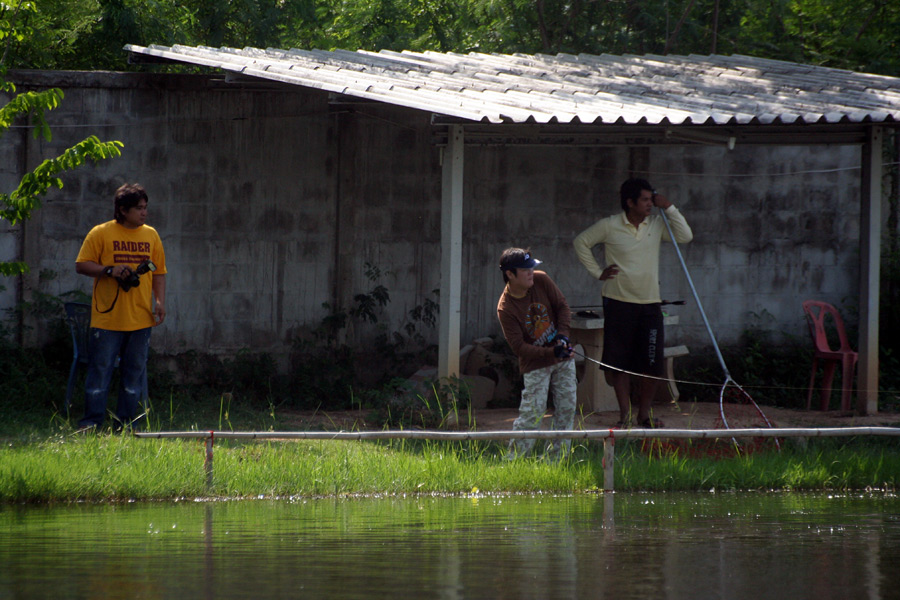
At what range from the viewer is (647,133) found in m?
11.2

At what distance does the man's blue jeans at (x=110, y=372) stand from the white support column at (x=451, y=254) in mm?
2615

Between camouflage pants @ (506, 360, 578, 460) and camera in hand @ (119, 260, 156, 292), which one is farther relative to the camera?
camera in hand @ (119, 260, 156, 292)

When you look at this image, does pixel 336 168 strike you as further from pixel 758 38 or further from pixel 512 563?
pixel 758 38

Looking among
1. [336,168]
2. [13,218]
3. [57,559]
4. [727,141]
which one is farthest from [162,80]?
[57,559]

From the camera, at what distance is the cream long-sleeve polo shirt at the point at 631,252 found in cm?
988

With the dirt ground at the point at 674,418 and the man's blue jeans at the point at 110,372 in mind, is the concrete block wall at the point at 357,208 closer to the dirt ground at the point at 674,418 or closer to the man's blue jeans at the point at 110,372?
the dirt ground at the point at 674,418

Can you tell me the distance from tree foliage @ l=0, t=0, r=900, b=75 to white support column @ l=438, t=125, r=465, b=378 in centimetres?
586

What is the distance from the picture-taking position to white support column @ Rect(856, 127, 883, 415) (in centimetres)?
1055

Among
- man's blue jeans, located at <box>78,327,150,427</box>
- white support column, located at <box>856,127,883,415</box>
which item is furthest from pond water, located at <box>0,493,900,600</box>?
white support column, located at <box>856,127,883,415</box>

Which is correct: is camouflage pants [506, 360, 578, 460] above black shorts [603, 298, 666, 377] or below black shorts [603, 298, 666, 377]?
below

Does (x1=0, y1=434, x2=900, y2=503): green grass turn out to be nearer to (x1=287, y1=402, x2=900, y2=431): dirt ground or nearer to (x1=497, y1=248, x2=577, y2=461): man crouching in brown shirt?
(x1=497, y1=248, x2=577, y2=461): man crouching in brown shirt

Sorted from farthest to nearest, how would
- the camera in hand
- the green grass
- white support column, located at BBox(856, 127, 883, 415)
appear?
white support column, located at BBox(856, 127, 883, 415)
the camera in hand
the green grass

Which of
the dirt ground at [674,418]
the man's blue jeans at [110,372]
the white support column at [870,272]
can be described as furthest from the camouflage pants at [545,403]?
the white support column at [870,272]

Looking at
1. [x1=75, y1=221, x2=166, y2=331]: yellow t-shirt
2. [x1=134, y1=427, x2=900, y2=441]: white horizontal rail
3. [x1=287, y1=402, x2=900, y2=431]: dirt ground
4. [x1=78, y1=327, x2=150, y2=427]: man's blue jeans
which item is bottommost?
[x1=287, y1=402, x2=900, y2=431]: dirt ground
